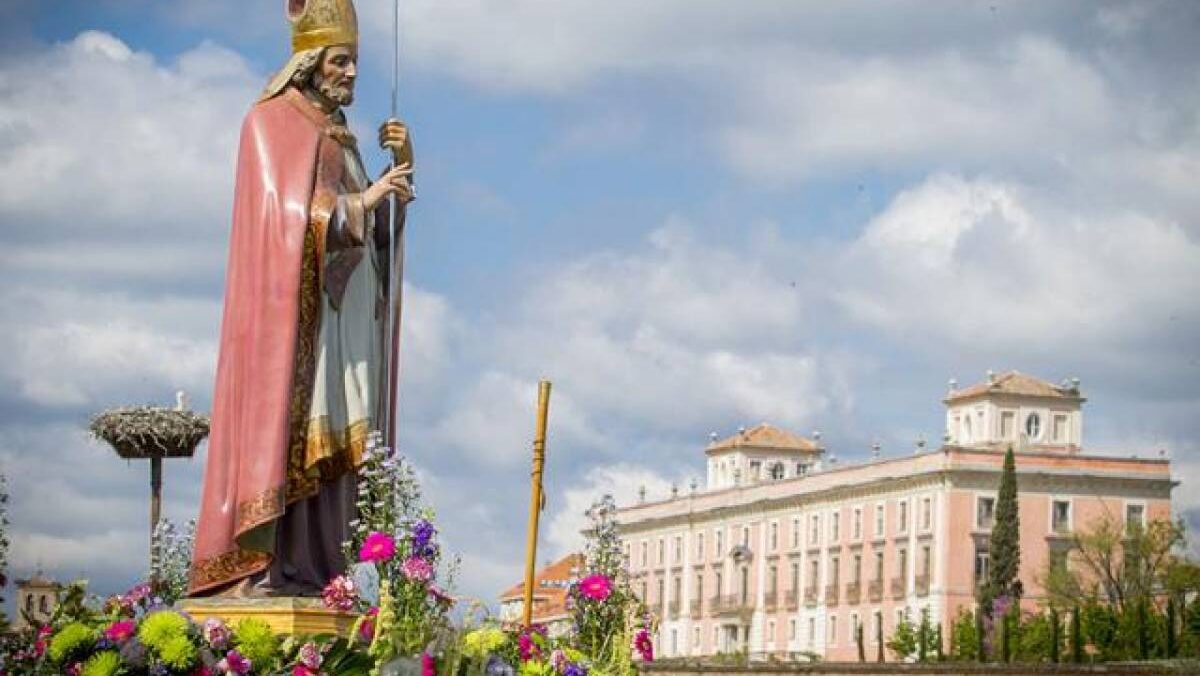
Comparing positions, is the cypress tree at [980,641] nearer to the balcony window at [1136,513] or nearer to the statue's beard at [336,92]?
the balcony window at [1136,513]

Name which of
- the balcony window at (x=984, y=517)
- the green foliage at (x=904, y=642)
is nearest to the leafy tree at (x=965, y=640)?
the green foliage at (x=904, y=642)

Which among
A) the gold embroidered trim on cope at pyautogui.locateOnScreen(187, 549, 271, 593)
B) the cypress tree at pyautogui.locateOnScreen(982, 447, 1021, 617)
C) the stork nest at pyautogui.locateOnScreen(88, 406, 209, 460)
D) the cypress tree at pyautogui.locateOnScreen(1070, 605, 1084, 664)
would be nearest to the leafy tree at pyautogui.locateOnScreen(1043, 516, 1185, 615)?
the cypress tree at pyautogui.locateOnScreen(982, 447, 1021, 617)

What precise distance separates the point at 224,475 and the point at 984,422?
109m

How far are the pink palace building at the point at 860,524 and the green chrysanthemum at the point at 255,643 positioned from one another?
94.1 m

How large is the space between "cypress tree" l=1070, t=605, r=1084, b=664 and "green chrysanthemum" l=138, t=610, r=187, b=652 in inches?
2641

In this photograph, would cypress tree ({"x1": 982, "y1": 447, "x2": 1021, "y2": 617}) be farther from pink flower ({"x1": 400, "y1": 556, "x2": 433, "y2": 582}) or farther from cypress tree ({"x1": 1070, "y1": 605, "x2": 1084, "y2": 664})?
pink flower ({"x1": 400, "y1": 556, "x2": 433, "y2": 582})

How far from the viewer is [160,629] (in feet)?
40.0

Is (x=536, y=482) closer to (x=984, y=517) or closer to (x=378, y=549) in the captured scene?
(x=378, y=549)

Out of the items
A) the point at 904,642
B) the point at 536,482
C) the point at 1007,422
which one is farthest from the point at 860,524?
the point at 536,482

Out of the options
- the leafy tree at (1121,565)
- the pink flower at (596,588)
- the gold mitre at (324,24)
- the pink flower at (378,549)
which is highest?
the leafy tree at (1121,565)

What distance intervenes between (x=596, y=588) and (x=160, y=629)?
3900mm

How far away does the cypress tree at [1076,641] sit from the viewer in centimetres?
7850

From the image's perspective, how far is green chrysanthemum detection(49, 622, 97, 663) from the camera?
40.0 ft

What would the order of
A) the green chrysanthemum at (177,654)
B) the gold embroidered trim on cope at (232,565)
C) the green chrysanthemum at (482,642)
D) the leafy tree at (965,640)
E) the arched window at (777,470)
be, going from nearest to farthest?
the green chrysanthemum at (482,642) → the green chrysanthemum at (177,654) → the gold embroidered trim on cope at (232,565) → the leafy tree at (965,640) → the arched window at (777,470)
